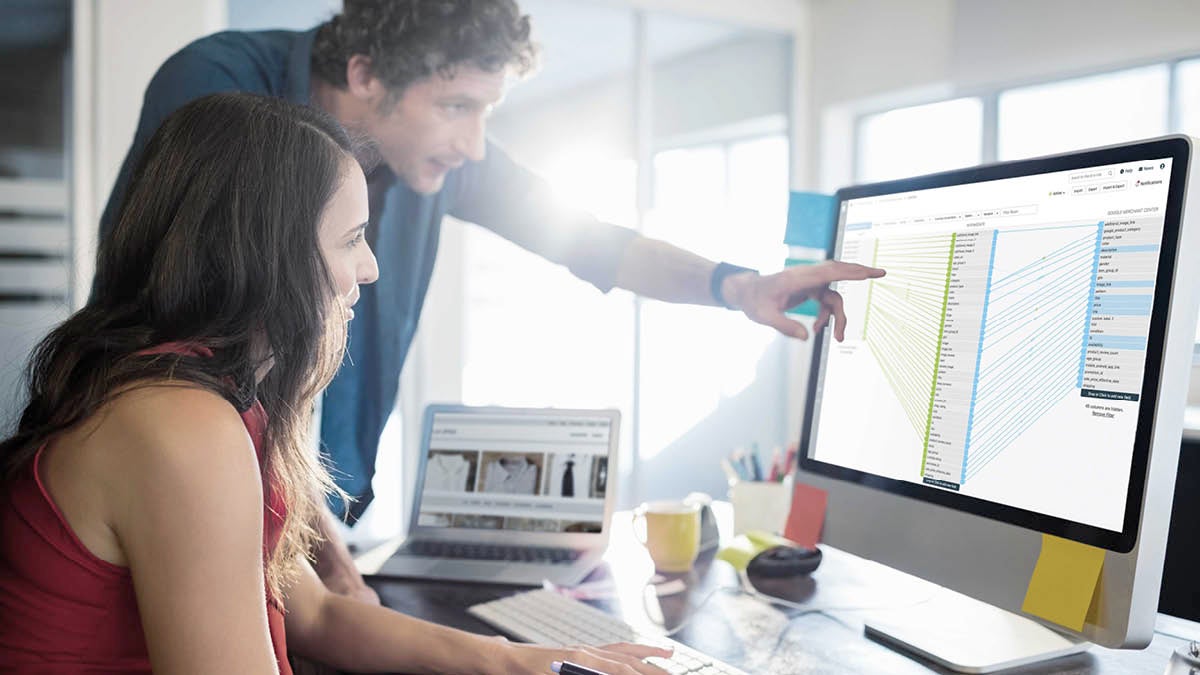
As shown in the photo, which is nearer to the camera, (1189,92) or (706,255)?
(1189,92)

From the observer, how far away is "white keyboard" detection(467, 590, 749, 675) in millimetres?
879

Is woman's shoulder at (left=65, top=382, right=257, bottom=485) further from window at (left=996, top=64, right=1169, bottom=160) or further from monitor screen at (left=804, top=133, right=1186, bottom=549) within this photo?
window at (left=996, top=64, right=1169, bottom=160)

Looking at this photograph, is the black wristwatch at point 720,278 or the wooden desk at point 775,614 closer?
the wooden desk at point 775,614

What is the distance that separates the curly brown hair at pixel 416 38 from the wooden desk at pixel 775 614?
741mm

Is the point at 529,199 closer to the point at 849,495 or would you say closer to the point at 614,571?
the point at 614,571

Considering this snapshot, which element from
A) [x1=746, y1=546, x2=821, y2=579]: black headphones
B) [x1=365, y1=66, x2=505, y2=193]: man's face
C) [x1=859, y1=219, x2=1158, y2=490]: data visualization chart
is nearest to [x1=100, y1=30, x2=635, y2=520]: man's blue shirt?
[x1=365, y1=66, x2=505, y2=193]: man's face

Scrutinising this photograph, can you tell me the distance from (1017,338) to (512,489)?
0.76 metres

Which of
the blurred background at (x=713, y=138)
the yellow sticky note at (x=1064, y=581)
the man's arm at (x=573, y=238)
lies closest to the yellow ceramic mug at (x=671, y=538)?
the man's arm at (x=573, y=238)

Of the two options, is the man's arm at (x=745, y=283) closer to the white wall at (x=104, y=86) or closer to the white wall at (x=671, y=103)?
the white wall at (x=104, y=86)

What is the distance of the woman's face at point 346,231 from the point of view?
0.83m

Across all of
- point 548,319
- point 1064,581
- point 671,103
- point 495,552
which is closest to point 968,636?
point 1064,581

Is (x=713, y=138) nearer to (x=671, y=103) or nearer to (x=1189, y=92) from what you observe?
(x=671, y=103)

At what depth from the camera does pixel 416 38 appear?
1360mm

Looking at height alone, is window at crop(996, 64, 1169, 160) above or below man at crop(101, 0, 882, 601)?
above
